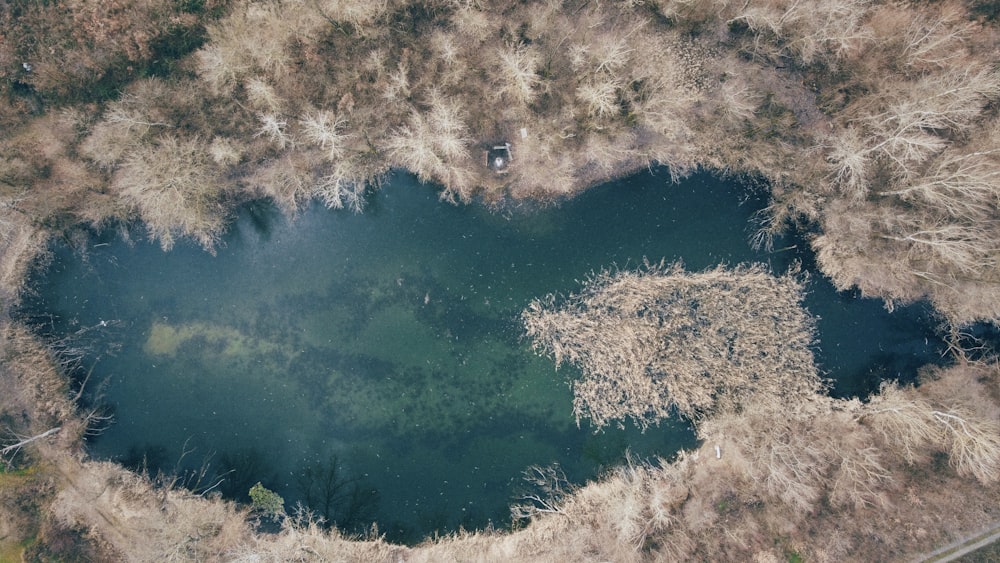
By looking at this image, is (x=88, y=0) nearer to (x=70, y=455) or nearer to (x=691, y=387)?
(x=70, y=455)

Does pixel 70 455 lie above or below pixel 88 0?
below

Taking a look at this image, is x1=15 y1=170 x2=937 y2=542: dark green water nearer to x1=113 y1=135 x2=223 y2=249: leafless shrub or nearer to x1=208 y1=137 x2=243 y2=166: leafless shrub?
x1=113 y1=135 x2=223 y2=249: leafless shrub

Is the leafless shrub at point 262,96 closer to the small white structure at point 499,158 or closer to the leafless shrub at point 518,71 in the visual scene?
the small white structure at point 499,158

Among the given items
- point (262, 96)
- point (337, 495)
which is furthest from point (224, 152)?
point (337, 495)

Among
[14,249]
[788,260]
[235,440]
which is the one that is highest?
[788,260]

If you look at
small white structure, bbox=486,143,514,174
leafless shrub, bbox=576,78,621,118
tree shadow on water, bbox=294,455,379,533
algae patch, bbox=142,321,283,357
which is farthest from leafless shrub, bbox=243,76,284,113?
tree shadow on water, bbox=294,455,379,533

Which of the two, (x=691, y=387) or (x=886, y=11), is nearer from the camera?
(x=886, y=11)

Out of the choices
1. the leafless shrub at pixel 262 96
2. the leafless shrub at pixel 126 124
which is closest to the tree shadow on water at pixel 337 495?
the leafless shrub at pixel 262 96

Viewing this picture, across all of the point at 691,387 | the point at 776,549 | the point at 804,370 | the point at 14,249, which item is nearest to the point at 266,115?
the point at 14,249
